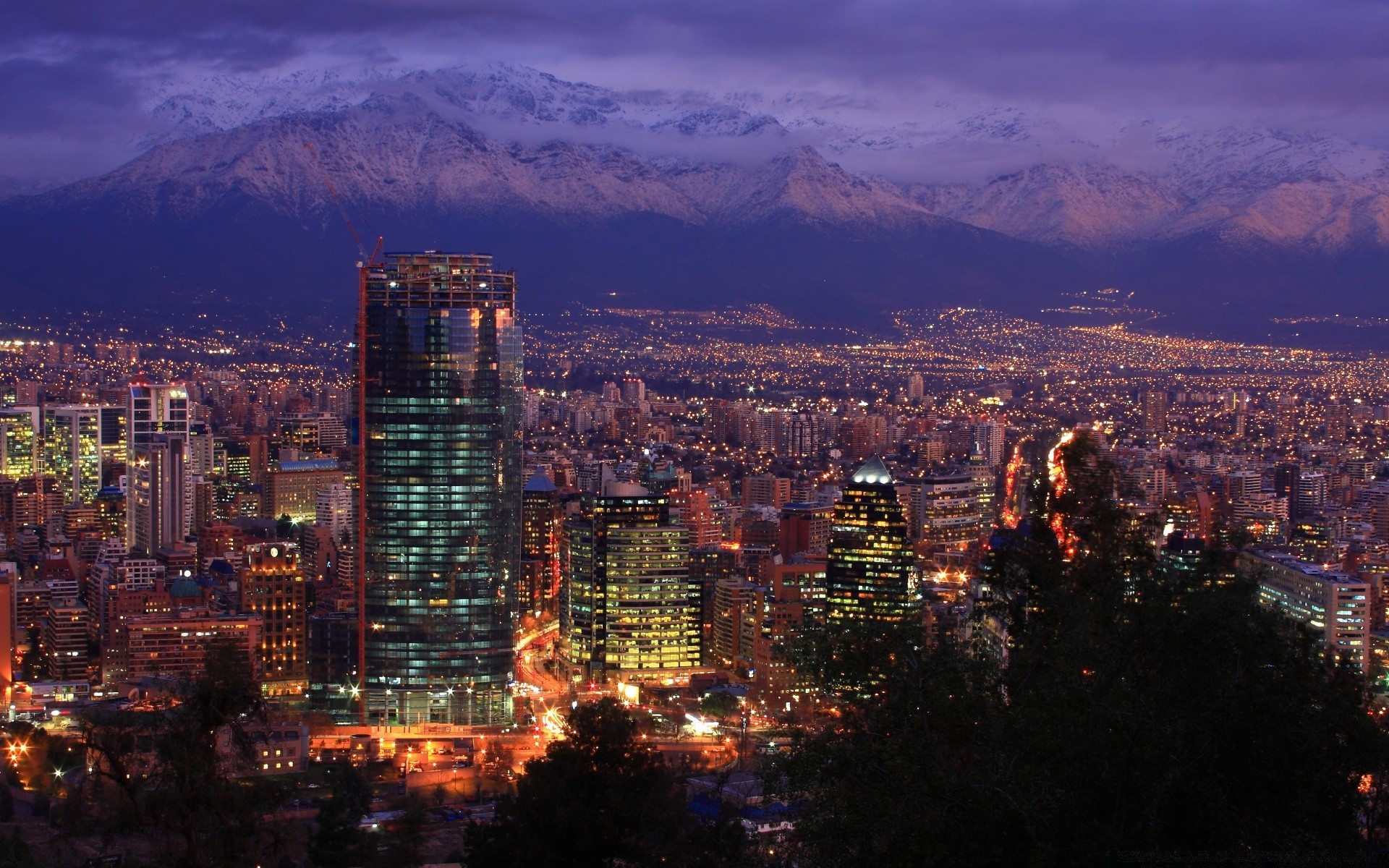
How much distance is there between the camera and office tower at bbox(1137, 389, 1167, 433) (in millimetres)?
32094

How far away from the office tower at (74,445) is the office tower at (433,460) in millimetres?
17311

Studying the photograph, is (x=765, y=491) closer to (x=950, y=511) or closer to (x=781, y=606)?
(x=950, y=511)

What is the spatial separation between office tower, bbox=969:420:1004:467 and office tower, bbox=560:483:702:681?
10061 millimetres

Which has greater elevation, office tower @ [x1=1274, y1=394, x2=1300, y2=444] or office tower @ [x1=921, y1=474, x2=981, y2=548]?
office tower @ [x1=1274, y1=394, x2=1300, y2=444]

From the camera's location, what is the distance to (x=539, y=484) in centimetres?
2448

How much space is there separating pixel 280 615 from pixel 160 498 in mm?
10153

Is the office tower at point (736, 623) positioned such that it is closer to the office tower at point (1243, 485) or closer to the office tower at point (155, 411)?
the office tower at point (1243, 485)

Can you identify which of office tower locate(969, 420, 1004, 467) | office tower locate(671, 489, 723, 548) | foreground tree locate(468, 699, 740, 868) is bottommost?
foreground tree locate(468, 699, 740, 868)

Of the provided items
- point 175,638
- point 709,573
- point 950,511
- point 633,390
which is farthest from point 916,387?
point 175,638

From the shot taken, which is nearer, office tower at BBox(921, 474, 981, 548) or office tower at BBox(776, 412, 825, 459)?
office tower at BBox(921, 474, 981, 548)

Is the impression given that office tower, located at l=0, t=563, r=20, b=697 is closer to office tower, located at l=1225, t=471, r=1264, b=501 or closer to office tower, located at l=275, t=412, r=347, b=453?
office tower, located at l=275, t=412, r=347, b=453

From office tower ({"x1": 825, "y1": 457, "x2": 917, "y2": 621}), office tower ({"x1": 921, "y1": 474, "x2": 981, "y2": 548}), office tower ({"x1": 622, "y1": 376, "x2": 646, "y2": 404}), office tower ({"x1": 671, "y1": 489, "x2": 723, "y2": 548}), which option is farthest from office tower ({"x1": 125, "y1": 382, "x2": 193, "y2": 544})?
office tower ({"x1": 921, "y1": 474, "x2": 981, "y2": 548})

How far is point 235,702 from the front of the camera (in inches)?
218

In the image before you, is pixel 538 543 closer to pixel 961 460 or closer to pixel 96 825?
pixel 961 460
